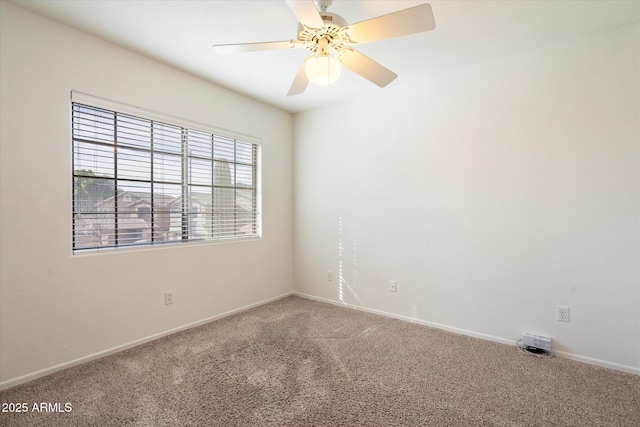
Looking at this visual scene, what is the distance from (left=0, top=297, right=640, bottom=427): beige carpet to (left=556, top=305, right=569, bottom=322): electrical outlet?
1.04 feet

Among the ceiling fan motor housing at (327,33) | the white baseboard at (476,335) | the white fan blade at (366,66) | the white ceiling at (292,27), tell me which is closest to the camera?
the ceiling fan motor housing at (327,33)

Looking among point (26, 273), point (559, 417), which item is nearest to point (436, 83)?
point (559, 417)

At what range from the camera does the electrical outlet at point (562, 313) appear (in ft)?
7.93

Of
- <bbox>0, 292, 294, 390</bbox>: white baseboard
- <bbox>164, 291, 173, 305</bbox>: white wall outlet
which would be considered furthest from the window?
<bbox>0, 292, 294, 390</bbox>: white baseboard

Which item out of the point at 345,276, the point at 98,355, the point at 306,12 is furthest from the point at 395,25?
the point at 98,355

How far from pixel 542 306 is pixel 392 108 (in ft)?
7.63

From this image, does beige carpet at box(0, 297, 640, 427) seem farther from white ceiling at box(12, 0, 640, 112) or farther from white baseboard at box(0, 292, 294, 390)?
white ceiling at box(12, 0, 640, 112)

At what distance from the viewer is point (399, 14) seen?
1.42m

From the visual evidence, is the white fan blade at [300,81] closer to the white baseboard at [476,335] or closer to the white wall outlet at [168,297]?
the white wall outlet at [168,297]

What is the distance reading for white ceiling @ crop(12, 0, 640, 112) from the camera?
6.47 feet

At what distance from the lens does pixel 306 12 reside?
143cm

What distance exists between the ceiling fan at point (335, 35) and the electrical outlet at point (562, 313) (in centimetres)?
226

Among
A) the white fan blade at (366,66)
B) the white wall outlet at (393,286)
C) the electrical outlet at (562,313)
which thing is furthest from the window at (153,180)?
the electrical outlet at (562,313)

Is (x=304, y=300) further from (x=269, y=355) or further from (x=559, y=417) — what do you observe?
(x=559, y=417)
